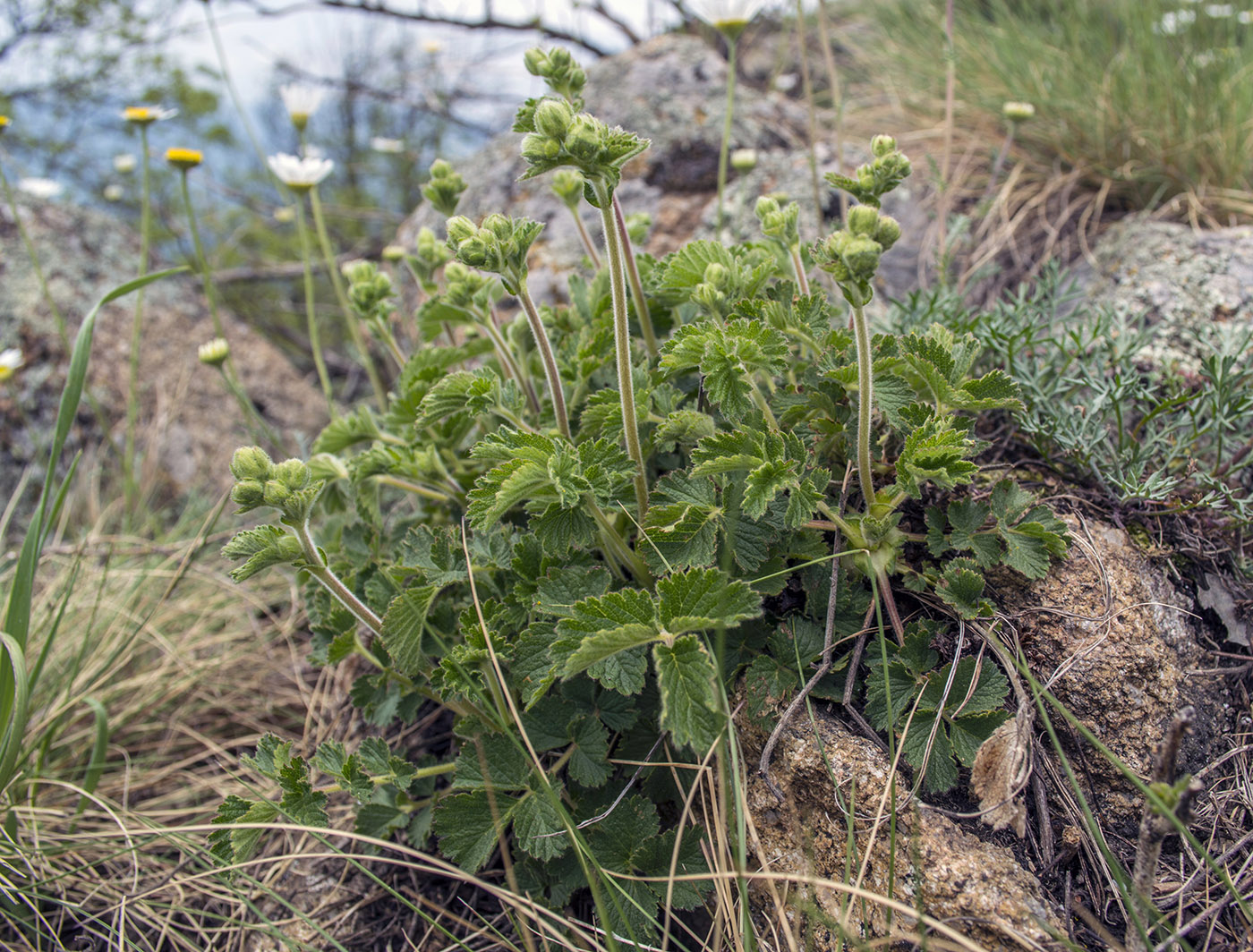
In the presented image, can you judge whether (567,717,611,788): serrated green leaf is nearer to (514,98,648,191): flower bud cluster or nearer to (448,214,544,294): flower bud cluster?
(448,214,544,294): flower bud cluster

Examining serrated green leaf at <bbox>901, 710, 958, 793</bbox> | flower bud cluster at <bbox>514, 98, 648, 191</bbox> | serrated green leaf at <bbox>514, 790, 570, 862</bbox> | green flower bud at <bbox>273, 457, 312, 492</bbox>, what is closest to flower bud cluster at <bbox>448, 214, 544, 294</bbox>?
flower bud cluster at <bbox>514, 98, 648, 191</bbox>

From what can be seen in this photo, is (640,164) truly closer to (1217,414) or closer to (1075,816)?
(1217,414)

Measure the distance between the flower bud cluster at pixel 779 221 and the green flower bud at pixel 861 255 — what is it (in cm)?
52

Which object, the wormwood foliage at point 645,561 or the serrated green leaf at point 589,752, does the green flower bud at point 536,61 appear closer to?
the wormwood foliage at point 645,561

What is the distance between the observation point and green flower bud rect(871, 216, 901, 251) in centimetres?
143

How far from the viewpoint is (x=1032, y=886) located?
1.38 meters

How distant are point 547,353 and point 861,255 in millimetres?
727

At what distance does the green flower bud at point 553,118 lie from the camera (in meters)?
1.41

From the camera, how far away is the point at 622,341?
63.8 inches

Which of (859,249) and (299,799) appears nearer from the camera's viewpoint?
(859,249)

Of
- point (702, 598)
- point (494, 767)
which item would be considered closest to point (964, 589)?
point (702, 598)

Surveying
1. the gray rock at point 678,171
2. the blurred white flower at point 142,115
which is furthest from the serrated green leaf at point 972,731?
the blurred white flower at point 142,115

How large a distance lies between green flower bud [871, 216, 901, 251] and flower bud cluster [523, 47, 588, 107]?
742mm

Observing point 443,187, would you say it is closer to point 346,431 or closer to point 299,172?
point 346,431
